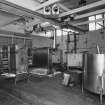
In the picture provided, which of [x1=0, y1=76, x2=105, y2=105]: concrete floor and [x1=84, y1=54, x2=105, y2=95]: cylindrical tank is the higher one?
[x1=84, y1=54, x2=105, y2=95]: cylindrical tank

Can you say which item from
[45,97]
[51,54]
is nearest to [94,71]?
[45,97]

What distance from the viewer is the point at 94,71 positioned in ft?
8.44

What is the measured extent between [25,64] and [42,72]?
104 centimetres

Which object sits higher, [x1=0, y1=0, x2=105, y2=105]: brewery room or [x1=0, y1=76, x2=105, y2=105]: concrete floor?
[x1=0, y1=0, x2=105, y2=105]: brewery room

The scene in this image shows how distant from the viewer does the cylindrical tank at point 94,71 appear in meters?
2.46

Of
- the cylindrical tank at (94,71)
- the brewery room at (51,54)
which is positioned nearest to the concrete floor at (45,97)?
the brewery room at (51,54)

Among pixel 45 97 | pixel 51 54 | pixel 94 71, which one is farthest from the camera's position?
pixel 51 54

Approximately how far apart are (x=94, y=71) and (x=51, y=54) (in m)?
2.79

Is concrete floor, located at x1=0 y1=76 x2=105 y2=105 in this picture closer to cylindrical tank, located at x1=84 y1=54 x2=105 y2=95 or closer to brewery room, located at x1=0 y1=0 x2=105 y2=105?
brewery room, located at x1=0 y1=0 x2=105 y2=105

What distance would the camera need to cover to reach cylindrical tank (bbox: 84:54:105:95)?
2.46 m

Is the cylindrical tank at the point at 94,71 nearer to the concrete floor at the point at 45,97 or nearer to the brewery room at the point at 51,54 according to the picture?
the brewery room at the point at 51,54

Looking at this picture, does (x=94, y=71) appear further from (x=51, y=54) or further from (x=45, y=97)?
(x=51, y=54)

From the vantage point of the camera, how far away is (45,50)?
4.98 metres

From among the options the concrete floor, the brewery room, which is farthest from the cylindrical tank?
the concrete floor
